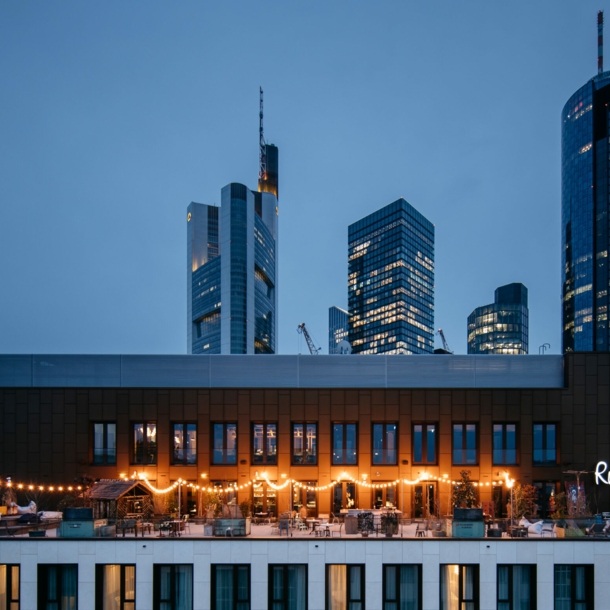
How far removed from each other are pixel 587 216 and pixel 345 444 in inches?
5414

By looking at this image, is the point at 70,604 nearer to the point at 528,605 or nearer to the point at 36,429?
the point at 36,429

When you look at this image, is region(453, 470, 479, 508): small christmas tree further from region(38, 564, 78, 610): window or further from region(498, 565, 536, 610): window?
region(38, 564, 78, 610): window

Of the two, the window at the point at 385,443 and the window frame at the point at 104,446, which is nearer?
the window at the point at 385,443

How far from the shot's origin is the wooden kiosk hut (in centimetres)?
2170

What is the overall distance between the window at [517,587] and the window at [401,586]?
2.77 metres

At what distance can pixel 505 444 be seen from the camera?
2758cm

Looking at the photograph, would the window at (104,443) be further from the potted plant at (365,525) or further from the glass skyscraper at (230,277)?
the glass skyscraper at (230,277)

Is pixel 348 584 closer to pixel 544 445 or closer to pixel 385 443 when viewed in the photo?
pixel 385 443

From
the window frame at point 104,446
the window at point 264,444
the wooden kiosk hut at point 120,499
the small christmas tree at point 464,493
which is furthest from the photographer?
the window frame at point 104,446

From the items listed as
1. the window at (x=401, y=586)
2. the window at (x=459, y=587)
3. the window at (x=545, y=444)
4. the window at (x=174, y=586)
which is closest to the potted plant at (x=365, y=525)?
the window at (x=401, y=586)

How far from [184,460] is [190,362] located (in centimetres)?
517

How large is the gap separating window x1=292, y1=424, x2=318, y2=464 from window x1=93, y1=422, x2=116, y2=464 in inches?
380

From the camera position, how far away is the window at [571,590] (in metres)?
17.5

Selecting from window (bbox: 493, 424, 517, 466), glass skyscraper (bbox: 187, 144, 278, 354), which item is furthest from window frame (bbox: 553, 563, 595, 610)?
glass skyscraper (bbox: 187, 144, 278, 354)
